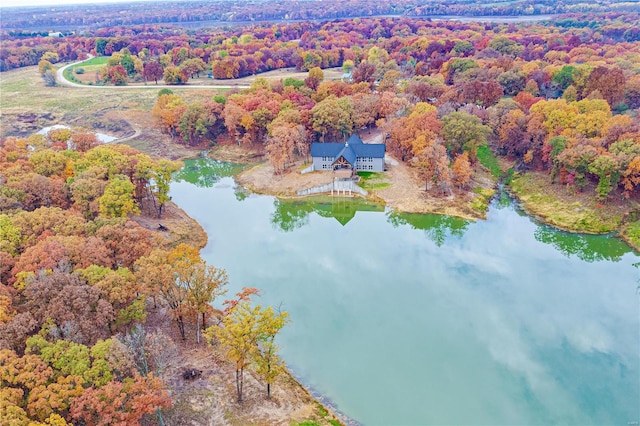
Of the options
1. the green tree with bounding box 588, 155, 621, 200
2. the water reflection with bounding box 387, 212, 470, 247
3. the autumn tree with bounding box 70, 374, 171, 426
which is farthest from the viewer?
the water reflection with bounding box 387, 212, 470, 247

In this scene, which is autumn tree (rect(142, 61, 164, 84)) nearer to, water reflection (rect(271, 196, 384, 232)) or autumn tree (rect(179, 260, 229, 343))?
water reflection (rect(271, 196, 384, 232))

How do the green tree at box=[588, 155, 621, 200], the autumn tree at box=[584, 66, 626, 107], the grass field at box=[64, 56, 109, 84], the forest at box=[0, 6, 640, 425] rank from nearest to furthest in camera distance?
1. the forest at box=[0, 6, 640, 425]
2. the green tree at box=[588, 155, 621, 200]
3. the autumn tree at box=[584, 66, 626, 107]
4. the grass field at box=[64, 56, 109, 84]

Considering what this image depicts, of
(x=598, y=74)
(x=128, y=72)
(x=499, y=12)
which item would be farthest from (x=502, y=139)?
(x=499, y=12)

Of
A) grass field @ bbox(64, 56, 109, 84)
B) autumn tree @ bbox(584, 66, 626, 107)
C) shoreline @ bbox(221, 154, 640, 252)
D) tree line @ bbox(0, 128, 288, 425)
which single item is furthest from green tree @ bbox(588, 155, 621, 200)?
grass field @ bbox(64, 56, 109, 84)

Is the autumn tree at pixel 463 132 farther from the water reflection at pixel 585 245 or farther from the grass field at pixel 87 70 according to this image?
the grass field at pixel 87 70

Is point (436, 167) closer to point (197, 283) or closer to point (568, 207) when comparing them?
point (568, 207)

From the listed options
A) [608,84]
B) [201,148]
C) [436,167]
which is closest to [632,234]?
[436,167]

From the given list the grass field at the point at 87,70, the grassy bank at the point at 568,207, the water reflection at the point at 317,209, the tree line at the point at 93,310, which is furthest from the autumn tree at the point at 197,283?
the grass field at the point at 87,70
